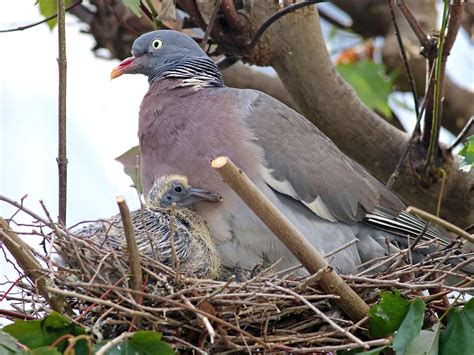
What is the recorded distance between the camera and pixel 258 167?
3.99 metres

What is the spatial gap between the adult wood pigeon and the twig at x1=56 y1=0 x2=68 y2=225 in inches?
28.7

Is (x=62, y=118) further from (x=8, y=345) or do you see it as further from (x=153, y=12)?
(x=153, y=12)

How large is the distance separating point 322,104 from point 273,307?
5.61 ft

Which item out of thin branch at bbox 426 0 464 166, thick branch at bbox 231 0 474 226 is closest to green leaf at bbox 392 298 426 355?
thin branch at bbox 426 0 464 166

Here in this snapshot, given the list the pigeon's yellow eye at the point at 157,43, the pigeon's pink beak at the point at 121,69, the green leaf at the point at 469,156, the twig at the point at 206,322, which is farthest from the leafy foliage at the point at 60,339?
the pigeon's yellow eye at the point at 157,43

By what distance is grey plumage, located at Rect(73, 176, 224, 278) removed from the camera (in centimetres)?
354

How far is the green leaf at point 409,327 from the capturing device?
3119mm

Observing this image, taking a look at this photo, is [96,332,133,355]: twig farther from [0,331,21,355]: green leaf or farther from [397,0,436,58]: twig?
[397,0,436,58]: twig

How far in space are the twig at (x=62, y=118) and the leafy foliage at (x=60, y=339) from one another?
494mm

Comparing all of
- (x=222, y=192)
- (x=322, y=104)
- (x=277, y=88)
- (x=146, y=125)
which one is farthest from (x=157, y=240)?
(x=277, y=88)

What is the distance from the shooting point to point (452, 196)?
4.72 metres

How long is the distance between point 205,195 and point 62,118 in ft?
2.51

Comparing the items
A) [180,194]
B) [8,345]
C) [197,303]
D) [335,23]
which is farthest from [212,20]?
[335,23]

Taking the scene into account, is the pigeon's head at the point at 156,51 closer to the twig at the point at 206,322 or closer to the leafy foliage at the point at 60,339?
the twig at the point at 206,322
